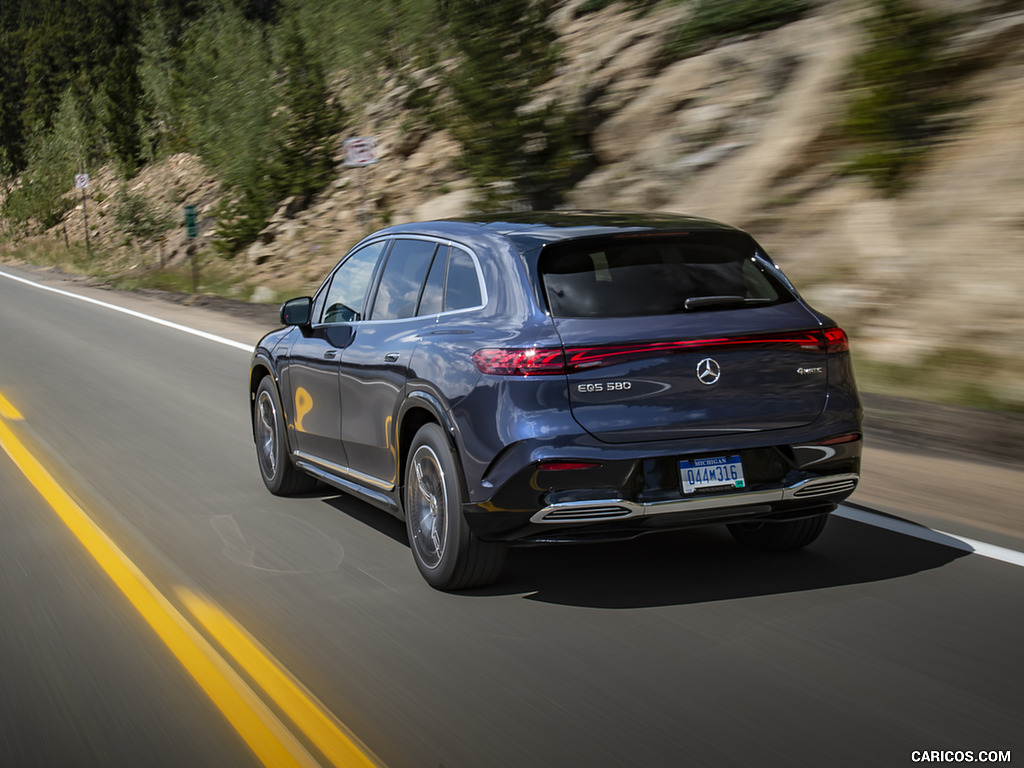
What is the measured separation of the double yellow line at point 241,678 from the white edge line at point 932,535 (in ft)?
11.4

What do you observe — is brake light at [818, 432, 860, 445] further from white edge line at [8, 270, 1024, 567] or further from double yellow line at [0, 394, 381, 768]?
double yellow line at [0, 394, 381, 768]

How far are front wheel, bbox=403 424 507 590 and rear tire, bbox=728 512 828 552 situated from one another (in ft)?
4.50

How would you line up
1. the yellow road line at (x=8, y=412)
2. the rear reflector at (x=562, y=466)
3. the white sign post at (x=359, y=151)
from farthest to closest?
the white sign post at (x=359, y=151) → the yellow road line at (x=8, y=412) → the rear reflector at (x=562, y=466)

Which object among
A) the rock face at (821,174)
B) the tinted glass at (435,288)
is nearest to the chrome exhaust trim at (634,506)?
the tinted glass at (435,288)

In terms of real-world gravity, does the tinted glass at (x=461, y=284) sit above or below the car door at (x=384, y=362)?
above

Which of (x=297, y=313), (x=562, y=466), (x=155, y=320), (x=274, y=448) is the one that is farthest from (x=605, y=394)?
(x=155, y=320)

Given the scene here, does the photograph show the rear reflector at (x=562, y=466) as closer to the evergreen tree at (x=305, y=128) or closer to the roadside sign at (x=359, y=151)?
the roadside sign at (x=359, y=151)

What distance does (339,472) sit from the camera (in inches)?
271

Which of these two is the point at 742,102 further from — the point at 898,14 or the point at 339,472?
the point at 339,472

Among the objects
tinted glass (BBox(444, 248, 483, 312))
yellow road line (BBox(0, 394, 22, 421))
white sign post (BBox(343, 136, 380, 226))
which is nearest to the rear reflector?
tinted glass (BBox(444, 248, 483, 312))

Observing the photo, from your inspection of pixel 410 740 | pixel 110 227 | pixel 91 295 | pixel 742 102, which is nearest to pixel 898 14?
pixel 742 102

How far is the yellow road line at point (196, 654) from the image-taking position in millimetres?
3914

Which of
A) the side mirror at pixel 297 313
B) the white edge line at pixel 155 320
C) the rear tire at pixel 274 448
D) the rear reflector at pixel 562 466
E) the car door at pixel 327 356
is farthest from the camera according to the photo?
the white edge line at pixel 155 320

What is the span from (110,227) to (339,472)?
49036mm
